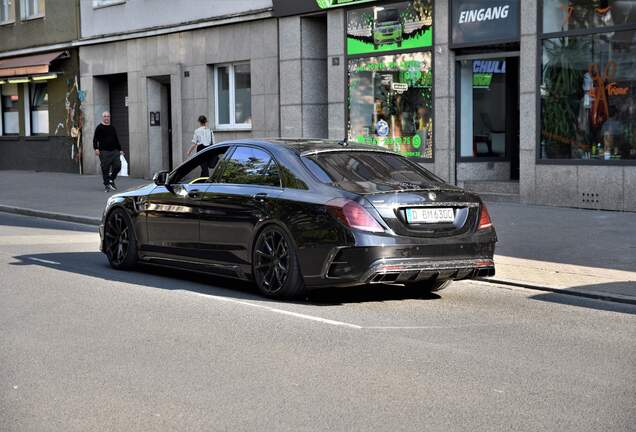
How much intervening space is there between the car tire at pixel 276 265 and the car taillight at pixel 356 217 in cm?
62

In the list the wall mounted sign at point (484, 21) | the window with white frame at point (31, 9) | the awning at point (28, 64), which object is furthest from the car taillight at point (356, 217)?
the window with white frame at point (31, 9)

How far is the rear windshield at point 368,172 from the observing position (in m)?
9.57

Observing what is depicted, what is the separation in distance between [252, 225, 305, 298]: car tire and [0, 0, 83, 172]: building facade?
23414 mm

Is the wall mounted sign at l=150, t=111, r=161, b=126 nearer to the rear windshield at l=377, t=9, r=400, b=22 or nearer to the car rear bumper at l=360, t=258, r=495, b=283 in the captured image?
the rear windshield at l=377, t=9, r=400, b=22

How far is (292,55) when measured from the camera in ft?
79.2

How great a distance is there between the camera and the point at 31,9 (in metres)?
34.9

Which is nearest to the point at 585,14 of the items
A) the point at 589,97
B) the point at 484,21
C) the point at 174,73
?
the point at 589,97

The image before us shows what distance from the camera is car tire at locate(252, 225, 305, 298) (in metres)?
9.59

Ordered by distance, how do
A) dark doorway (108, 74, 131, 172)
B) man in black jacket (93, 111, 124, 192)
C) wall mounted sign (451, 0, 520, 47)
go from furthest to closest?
dark doorway (108, 74, 131, 172), man in black jacket (93, 111, 124, 192), wall mounted sign (451, 0, 520, 47)

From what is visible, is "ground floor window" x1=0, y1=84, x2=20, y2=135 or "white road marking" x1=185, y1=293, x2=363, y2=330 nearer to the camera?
"white road marking" x1=185, y1=293, x2=363, y2=330

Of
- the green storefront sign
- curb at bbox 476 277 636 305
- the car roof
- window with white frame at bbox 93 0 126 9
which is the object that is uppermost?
window with white frame at bbox 93 0 126 9

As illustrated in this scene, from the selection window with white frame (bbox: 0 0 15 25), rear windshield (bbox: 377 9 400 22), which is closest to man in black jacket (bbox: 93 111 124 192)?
rear windshield (bbox: 377 9 400 22)

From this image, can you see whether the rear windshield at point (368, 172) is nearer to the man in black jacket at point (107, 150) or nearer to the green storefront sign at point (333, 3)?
the green storefront sign at point (333, 3)

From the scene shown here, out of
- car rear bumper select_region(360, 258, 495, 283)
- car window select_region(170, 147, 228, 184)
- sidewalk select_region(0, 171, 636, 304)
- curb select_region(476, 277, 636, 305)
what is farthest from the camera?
car window select_region(170, 147, 228, 184)
